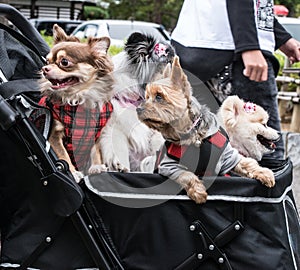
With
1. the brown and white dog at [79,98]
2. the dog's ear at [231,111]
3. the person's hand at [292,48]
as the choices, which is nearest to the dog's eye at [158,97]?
the brown and white dog at [79,98]

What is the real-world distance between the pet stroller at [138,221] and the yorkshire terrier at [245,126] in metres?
0.29

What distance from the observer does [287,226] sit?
2.40 meters

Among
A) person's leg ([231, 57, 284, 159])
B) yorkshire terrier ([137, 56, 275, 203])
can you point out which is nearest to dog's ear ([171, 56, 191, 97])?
yorkshire terrier ([137, 56, 275, 203])

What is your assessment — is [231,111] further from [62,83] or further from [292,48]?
[292,48]

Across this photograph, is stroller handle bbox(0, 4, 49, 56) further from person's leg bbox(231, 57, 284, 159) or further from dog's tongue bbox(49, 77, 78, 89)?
person's leg bbox(231, 57, 284, 159)

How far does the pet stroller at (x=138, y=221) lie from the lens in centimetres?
235

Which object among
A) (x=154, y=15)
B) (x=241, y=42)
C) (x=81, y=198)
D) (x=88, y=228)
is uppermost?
(x=241, y=42)

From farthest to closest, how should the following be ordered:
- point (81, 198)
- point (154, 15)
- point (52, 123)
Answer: point (154, 15), point (52, 123), point (81, 198)

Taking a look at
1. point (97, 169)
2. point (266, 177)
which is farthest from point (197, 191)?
point (97, 169)

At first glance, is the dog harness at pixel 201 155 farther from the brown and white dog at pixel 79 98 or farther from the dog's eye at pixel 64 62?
the dog's eye at pixel 64 62

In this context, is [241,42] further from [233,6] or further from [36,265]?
[36,265]

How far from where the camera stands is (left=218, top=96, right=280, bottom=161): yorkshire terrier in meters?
2.80

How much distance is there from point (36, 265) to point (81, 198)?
40 cm

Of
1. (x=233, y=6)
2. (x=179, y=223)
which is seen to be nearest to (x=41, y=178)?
(x=179, y=223)
